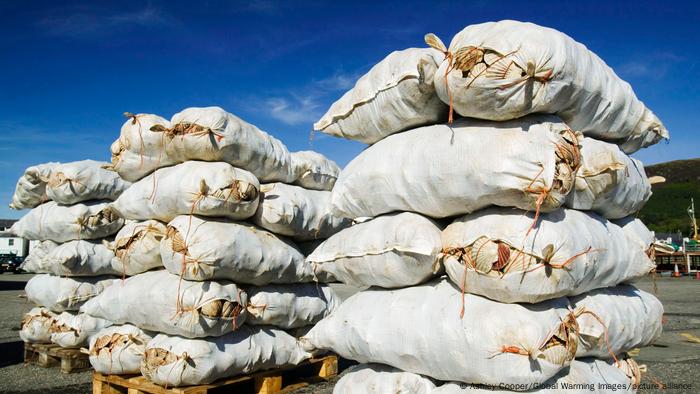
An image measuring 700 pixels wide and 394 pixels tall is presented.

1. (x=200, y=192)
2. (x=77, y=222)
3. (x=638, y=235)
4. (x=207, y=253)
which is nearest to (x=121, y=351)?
(x=207, y=253)

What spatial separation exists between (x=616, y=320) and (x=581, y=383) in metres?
0.58

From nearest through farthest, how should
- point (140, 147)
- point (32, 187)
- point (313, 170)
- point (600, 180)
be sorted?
point (600, 180)
point (140, 147)
point (313, 170)
point (32, 187)

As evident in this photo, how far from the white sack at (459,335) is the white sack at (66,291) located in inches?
177

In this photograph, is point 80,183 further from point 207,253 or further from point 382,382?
point 382,382

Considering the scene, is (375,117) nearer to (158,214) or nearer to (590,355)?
A: (590,355)

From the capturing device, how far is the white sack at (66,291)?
643 centimetres

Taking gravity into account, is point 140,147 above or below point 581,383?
above

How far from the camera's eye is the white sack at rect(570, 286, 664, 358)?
303 cm

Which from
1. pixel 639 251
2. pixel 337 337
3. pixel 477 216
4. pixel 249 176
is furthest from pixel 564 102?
pixel 249 176

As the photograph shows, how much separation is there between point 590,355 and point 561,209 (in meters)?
0.94

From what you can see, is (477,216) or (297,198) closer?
Answer: (477,216)

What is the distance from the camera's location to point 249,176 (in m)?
4.82

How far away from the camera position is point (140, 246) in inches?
193

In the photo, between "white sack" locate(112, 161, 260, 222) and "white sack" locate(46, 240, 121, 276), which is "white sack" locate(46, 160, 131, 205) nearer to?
"white sack" locate(46, 240, 121, 276)
